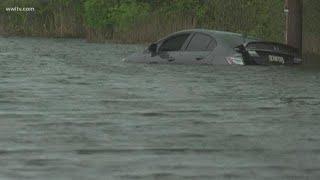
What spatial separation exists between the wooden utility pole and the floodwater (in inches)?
233

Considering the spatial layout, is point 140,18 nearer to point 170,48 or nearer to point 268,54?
point 170,48

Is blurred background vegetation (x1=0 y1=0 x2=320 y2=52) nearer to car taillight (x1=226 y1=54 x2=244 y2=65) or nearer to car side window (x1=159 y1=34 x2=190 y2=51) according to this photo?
car side window (x1=159 y1=34 x2=190 y2=51)

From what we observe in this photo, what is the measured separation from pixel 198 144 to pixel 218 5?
30.4m

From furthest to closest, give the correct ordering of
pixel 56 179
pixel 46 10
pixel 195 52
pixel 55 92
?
pixel 46 10
pixel 195 52
pixel 55 92
pixel 56 179

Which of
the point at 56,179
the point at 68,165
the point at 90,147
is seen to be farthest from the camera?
the point at 90,147

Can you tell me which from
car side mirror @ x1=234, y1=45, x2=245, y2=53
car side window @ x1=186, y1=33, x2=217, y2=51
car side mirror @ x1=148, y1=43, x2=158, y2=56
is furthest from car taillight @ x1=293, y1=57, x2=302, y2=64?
car side mirror @ x1=148, y1=43, x2=158, y2=56

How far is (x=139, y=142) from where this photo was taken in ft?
28.4

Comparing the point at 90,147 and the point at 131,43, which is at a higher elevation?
the point at 90,147

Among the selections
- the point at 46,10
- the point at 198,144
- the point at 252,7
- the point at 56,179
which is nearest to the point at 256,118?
the point at 198,144

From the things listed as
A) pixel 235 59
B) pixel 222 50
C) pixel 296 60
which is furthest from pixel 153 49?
pixel 296 60

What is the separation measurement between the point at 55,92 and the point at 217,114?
3.78 m

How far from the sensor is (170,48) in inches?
786

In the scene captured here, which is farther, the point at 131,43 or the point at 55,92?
the point at 131,43

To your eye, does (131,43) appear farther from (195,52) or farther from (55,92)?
(55,92)
